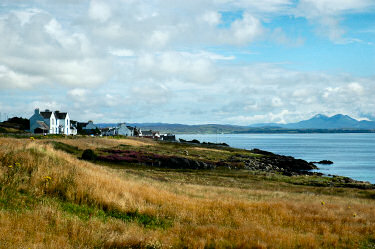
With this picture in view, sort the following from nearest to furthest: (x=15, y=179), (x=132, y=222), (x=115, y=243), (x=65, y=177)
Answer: (x=115, y=243)
(x=132, y=222)
(x=15, y=179)
(x=65, y=177)

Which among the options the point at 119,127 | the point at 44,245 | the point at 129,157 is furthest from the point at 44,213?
the point at 119,127

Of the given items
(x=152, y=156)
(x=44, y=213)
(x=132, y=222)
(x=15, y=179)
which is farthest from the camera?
(x=152, y=156)

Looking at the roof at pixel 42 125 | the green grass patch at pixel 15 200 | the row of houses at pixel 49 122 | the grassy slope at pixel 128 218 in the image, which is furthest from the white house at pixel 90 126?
the green grass patch at pixel 15 200

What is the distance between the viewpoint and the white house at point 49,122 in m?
105

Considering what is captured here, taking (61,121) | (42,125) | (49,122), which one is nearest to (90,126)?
(61,121)

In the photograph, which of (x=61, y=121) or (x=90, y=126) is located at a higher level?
(x=61, y=121)

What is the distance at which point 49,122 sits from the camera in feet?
357

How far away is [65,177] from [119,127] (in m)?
151

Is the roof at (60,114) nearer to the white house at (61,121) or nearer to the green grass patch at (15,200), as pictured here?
the white house at (61,121)

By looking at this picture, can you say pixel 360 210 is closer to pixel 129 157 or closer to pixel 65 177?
pixel 65 177

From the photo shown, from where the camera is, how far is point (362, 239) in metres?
12.6

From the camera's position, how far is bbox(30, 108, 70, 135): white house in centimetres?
10525

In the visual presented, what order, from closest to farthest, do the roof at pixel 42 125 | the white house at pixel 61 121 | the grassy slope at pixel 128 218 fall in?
the grassy slope at pixel 128 218 < the roof at pixel 42 125 < the white house at pixel 61 121

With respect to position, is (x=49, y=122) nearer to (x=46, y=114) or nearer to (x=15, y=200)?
(x=46, y=114)
